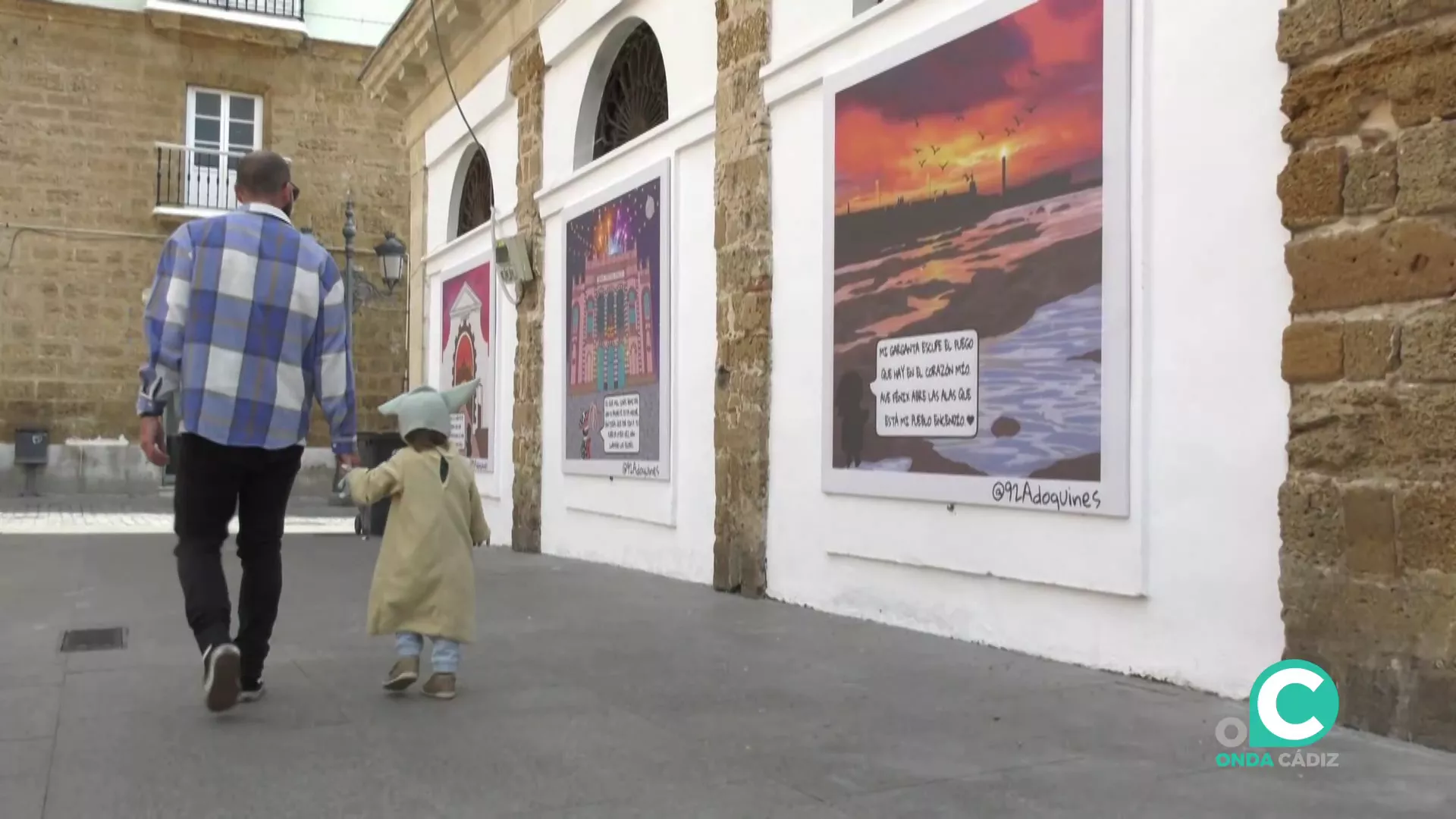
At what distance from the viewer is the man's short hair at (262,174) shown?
4.46 metres

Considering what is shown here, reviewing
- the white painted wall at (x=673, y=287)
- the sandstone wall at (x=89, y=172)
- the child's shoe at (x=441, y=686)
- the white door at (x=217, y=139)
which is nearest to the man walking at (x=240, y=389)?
the child's shoe at (x=441, y=686)

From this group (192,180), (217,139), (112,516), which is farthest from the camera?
(217,139)

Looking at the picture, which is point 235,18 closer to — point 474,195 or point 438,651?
point 474,195

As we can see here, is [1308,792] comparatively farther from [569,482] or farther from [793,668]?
[569,482]

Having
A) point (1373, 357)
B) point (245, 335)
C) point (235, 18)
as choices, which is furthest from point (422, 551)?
point (235, 18)

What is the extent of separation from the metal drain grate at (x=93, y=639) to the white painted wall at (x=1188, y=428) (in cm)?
384

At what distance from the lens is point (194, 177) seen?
68.2ft

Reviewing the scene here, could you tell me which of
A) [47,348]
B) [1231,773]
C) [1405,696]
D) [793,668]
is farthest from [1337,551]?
[47,348]

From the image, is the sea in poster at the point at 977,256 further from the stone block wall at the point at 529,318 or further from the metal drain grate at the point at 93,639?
the stone block wall at the point at 529,318

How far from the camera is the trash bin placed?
12500 millimetres

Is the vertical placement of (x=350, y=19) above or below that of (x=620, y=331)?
above

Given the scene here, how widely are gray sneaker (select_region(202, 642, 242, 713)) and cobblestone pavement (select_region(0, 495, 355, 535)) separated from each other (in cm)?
735

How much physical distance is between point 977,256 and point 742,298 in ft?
7.00

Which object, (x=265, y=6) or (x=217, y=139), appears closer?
(x=217, y=139)
